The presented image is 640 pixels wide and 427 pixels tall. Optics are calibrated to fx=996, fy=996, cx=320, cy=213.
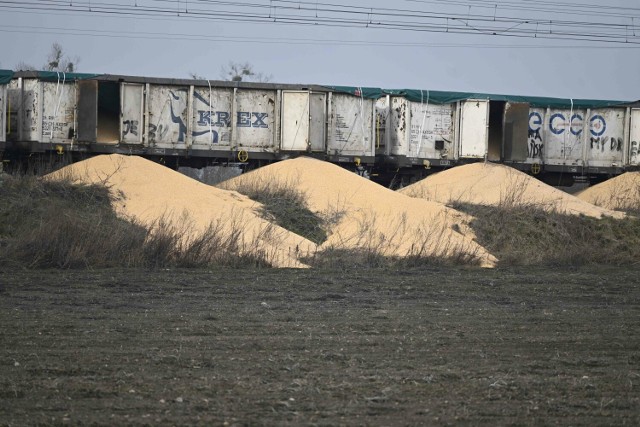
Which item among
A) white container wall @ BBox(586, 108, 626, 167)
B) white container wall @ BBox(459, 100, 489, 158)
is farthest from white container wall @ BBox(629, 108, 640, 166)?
white container wall @ BBox(459, 100, 489, 158)

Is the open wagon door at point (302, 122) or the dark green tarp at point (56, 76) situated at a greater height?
the dark green tarp at point (56, 76)

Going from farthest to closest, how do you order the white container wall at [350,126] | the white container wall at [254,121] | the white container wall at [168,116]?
the white container wall at [350,126] → the white container wall at [254,121] → the white container wall at [168,116]

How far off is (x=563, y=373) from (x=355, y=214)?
13753 mm

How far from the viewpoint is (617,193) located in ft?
100

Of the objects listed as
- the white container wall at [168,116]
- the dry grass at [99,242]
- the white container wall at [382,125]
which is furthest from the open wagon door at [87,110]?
the white container wall at [382,125]

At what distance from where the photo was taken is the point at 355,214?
72.7 feet

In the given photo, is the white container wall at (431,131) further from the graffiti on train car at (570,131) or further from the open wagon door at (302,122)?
the open wagon door at (302,122)

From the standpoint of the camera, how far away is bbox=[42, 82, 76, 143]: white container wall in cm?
2711

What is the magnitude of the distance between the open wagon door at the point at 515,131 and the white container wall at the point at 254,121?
7.64 m

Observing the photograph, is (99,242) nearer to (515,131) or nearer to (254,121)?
(254,121)

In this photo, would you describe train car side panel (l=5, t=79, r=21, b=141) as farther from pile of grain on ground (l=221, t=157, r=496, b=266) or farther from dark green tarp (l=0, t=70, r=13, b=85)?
pile of grain on ground (l=221, t=157, r=496, b=266)

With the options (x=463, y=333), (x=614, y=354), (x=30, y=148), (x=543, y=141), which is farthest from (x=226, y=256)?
(x=543, y=141)

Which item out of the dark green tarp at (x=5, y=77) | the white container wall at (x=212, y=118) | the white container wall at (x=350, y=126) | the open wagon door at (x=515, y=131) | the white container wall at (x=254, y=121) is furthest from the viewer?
the open wagon door at (x=515, y=131)

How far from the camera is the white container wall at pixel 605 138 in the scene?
33.3 m
